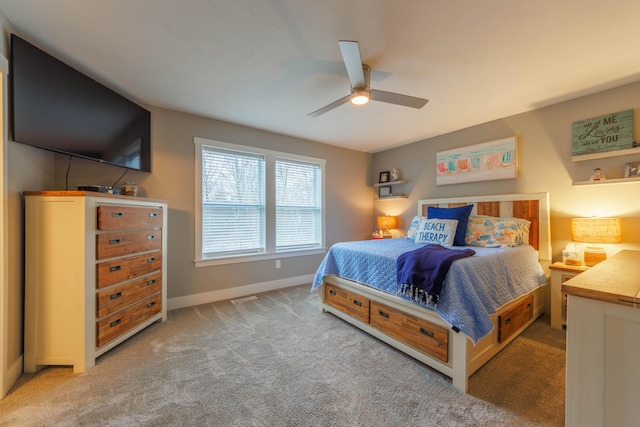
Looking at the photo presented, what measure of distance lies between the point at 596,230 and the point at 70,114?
4880mm

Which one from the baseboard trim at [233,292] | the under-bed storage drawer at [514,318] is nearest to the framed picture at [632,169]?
the under-bed storage drawer at [514,318]

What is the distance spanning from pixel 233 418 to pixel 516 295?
7.78ft

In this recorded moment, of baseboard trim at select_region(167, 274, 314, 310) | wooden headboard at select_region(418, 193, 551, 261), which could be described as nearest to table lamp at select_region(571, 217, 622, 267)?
wooden headboard at select_region(418, 193, 551, 261)

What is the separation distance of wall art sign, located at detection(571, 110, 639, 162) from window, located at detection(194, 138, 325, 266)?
3.20 meters

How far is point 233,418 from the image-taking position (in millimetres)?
1394

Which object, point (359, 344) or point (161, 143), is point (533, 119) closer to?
point (359, 344)

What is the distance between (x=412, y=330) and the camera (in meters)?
1.96

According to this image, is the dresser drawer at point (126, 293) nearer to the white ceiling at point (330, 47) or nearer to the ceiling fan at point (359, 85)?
the white ceiling at point (330, 47)

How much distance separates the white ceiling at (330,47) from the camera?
152 cm

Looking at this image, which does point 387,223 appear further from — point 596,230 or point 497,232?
point 596,230

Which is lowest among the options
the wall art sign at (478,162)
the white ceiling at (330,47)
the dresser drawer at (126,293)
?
the dresser drawer at (126,293)

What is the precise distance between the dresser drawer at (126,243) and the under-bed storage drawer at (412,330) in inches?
89.6

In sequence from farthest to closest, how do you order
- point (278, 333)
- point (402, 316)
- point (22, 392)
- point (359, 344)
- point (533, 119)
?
point (533, 119), point (278, 333), point (359, 344), point (402, 316), point (22, 392)


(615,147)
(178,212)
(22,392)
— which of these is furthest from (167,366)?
(615,147)
